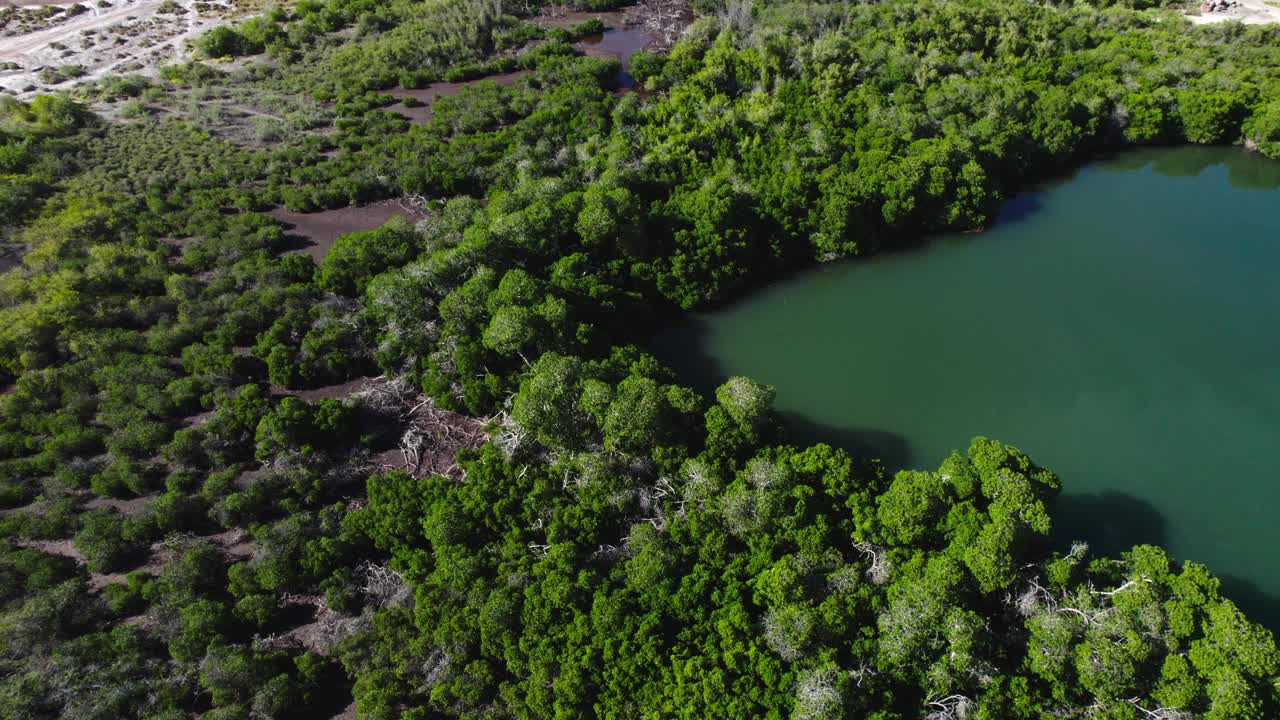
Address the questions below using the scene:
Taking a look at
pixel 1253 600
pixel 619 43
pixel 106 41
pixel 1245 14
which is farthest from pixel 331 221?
pixel 1245 14

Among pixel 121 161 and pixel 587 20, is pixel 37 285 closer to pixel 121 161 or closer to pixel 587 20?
pixel 121 161

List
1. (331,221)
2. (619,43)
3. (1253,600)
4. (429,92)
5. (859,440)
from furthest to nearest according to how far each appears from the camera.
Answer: (619,43)
(429,92)
(331,221)
(859,440)
(1253,600)

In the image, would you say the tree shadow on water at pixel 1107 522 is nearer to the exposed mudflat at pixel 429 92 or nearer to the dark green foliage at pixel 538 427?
the dark green foliage at pixel 538 427

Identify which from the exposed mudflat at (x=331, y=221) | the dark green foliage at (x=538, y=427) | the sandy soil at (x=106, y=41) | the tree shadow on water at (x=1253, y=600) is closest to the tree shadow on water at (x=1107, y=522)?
the tree shadow on water at (x=1253, y=600)

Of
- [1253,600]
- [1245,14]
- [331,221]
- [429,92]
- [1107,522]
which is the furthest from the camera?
[1245,14]

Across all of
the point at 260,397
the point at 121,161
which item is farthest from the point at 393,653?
the point at 121,161

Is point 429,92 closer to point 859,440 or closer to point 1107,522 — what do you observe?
point 859,440
